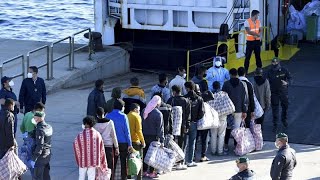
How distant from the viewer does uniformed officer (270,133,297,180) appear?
12.2 meters

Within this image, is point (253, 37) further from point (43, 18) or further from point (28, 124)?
point (43, 18)

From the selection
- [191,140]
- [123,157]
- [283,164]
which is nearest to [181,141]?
[191,140]

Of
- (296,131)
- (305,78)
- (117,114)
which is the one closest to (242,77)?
(296,131)

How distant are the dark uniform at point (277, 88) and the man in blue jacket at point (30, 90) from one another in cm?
387

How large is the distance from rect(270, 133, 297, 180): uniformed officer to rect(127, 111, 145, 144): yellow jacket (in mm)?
2398

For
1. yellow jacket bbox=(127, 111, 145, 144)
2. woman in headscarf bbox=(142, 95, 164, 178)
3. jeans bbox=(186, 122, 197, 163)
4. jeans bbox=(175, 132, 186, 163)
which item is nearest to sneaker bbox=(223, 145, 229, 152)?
jeans bbox=(186, 122, 197, 163)

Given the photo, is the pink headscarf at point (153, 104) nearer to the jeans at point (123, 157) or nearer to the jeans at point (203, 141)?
the jeans at point (123, 157)

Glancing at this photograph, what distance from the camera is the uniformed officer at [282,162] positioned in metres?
12.2

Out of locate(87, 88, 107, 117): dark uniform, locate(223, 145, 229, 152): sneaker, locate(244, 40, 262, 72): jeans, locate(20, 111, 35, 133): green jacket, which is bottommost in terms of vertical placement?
locate(223, 145, 229, 152): sneaker

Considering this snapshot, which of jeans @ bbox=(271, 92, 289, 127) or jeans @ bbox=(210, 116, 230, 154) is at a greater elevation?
jeans @ bbox=(271, 92, 289, 127)

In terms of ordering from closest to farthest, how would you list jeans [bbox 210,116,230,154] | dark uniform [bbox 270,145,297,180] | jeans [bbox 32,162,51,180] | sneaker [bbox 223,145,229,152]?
dark uniform [bbox 270,145,297,180], jeans [bbox 32,162,51,180], jeans [bbox 210,116,230,154], sneaker [bbox 223,145,229,152]

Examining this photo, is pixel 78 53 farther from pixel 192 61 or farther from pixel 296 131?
pixel 296 131

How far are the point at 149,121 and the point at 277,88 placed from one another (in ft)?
11.4

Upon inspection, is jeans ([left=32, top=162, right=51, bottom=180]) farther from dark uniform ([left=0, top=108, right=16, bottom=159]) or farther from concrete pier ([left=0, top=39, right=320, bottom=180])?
concrete pier ([left=0, top=39, right=320, bottom=180])
